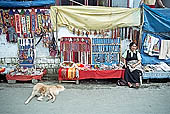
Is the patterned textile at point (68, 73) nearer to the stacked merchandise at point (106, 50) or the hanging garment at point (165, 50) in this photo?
the stacked merchandise at point (106, 50)

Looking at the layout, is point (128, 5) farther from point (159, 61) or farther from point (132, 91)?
point (132, 91)

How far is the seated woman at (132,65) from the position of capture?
638cm

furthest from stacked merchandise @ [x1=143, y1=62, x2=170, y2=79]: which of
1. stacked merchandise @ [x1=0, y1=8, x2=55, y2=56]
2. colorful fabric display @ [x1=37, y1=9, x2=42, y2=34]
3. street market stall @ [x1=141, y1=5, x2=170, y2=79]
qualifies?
colorful fabric display @ [x1=37, y1=9, x2=42, y2=34]

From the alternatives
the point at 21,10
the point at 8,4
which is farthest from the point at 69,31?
the point at 8,4

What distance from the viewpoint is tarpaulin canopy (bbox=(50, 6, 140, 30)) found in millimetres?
6594

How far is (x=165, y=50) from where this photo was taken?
23.2 feet

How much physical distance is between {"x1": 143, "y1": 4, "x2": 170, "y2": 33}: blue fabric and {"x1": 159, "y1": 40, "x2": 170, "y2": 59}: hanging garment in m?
0.46

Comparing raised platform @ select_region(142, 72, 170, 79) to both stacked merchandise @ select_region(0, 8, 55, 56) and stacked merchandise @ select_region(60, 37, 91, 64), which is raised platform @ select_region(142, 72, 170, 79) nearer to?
stacked merchandise @ select_region(60, 37, 91, 64)

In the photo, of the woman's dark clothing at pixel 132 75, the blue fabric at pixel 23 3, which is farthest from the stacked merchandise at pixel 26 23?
the woman's dark clothing at pixel 132 75

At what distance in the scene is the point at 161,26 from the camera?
22.5 feet

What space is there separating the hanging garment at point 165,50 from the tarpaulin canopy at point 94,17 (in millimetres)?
1273

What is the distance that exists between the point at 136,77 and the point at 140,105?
1400 millimetres

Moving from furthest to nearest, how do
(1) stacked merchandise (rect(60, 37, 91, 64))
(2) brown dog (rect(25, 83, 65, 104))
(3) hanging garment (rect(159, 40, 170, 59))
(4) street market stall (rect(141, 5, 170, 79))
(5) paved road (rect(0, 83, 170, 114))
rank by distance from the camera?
(1) stacked merchandise (rect(60, 37, 91, 64)) < (3) hanging garment (rect(159, 40, 170, 59)) < (4) street market stall (rect(141, 5, 170, 79)) < (2) brown dog (rect(25, 83, 65, 104)) < (5) paved road (rect(0, 83, 170, 114))

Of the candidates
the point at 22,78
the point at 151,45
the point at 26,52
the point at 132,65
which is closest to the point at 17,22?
the point at 26,52
